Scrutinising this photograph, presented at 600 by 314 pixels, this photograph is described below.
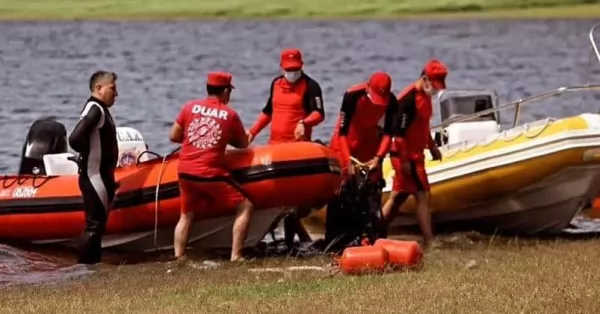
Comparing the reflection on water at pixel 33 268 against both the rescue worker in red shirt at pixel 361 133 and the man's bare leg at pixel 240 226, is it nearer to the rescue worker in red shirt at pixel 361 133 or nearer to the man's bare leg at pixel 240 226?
the man's bare leg at pixel 240 226

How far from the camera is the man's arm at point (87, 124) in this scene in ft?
36.1

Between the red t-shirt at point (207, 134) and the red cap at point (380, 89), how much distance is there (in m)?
1.13

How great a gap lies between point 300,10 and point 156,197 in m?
66.2

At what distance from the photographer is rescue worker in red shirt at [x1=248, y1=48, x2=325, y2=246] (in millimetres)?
11523

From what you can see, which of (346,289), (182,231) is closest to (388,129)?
(182,231)

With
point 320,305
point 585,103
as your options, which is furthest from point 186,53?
point 320,305

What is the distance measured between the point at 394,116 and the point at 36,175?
336 centimetres

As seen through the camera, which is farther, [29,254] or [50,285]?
[29,254]

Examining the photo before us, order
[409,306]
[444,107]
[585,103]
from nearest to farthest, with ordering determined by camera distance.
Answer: [409,306] < [444,107] < [585,103]

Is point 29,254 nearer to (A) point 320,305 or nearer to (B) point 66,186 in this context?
(B) point 66,186

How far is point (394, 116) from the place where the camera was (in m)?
11.4

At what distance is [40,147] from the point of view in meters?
13.1

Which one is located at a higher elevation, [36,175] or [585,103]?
[36,175]

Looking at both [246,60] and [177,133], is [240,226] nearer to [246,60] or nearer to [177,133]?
[177,133]
